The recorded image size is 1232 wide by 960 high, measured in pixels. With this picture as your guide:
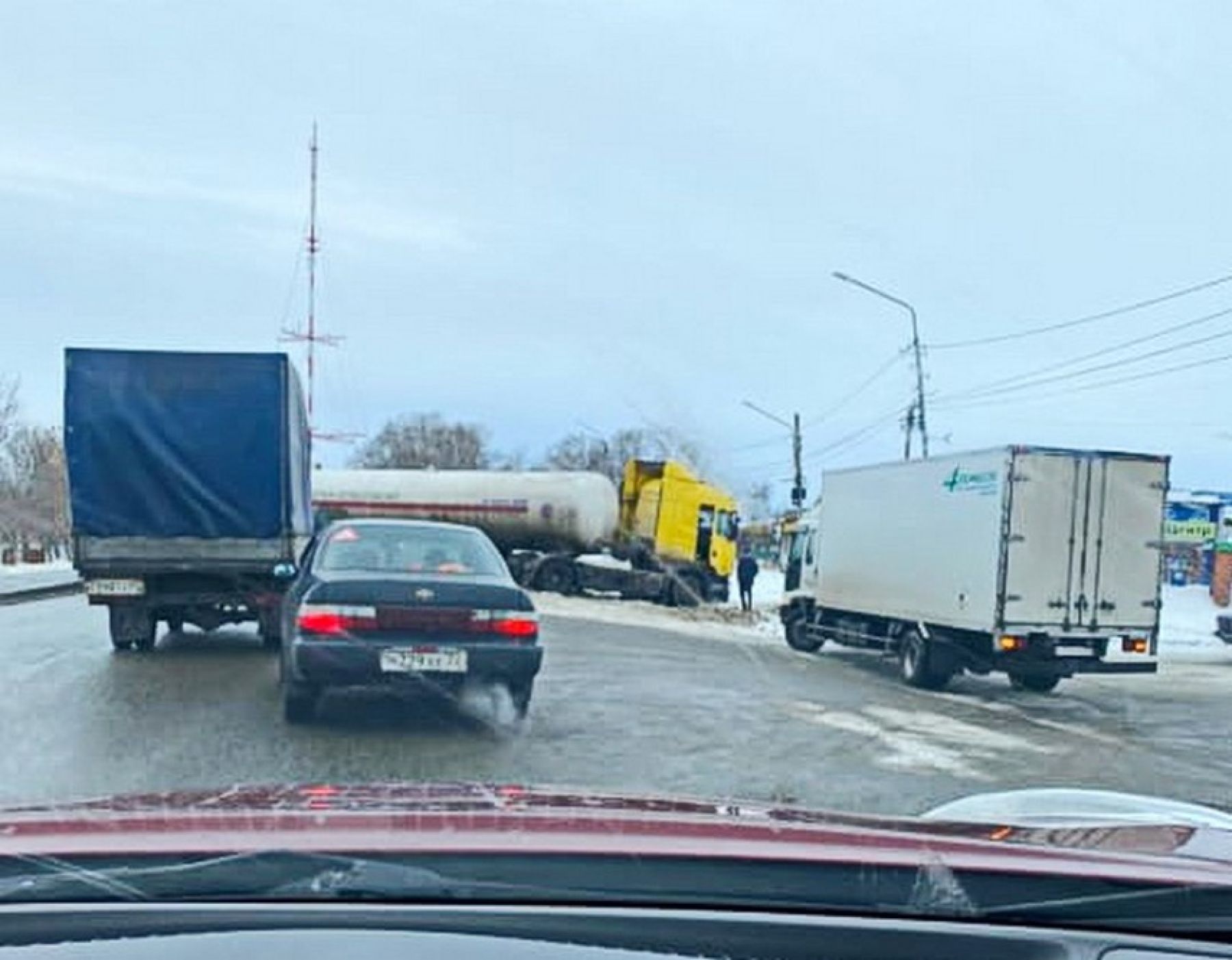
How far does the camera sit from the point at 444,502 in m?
38.0

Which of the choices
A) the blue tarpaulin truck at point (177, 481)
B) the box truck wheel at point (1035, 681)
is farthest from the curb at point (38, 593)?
the box truck wheel at point (1035, 681)

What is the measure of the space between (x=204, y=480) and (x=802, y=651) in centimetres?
1214

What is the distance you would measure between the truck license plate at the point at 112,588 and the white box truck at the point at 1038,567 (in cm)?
934

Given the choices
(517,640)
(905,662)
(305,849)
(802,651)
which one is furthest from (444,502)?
(305,849)

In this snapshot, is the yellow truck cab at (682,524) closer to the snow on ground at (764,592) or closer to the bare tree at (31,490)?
the snow on ground at (764,592)

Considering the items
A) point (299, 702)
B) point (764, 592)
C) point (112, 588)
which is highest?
point (112, 588)

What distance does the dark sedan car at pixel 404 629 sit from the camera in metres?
9.72

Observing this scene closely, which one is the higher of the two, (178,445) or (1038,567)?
(178,445)

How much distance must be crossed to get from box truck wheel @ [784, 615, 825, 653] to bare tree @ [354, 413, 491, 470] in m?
72.7

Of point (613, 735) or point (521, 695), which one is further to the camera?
point (613, 735)

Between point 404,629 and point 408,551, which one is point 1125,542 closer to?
point 408,551

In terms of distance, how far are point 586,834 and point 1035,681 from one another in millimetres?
16789

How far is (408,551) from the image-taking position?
10.7 m

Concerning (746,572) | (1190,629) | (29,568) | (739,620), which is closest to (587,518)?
(746,572)
